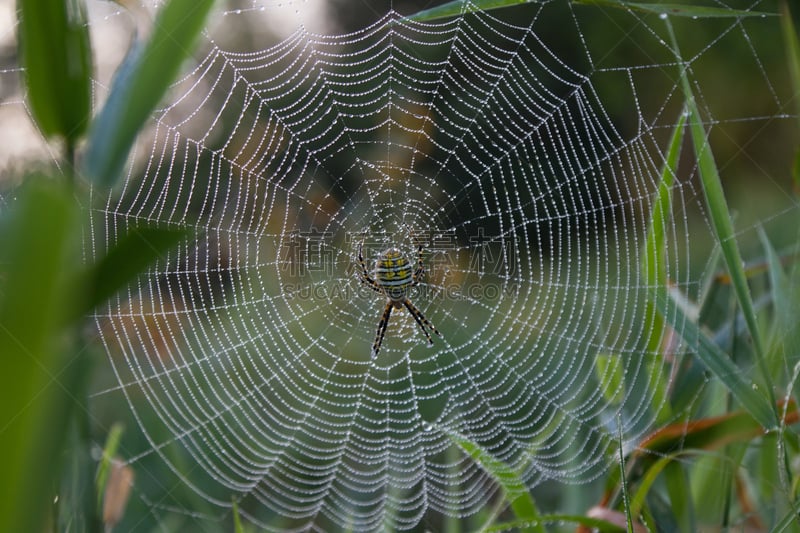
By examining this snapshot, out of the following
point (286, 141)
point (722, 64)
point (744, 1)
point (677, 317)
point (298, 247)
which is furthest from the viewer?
point (722, 64)

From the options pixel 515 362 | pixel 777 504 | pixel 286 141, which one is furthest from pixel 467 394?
pixel 777 504

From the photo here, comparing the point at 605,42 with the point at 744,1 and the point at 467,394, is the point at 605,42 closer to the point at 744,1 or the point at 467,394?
the point at 744,1

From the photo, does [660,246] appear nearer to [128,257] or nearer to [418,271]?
[128,257]

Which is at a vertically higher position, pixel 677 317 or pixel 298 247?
pixel 298 247

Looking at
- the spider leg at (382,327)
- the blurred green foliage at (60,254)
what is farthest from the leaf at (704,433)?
the spider leg at (382,327)

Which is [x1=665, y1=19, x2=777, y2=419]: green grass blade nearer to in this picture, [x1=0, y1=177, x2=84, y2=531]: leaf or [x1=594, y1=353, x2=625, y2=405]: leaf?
[x1=594, y1=353, x2=625, y2=405]: leaf

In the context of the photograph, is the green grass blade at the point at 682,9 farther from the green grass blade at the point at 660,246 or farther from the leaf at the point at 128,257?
the leaf at the point at 128,257
